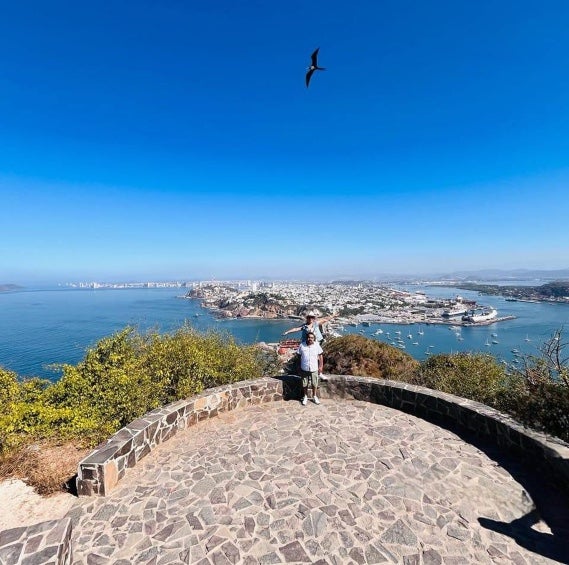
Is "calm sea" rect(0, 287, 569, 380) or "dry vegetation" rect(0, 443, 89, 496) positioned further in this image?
"calm sea" rect(0, 287, 569, 380)

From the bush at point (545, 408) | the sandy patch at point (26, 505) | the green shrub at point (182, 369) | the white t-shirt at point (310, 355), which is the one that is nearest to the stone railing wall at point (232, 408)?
the sandy patch at point (26, 505)

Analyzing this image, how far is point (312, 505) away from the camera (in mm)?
3293

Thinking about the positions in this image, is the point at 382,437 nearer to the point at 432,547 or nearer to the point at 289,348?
the point at 432,547

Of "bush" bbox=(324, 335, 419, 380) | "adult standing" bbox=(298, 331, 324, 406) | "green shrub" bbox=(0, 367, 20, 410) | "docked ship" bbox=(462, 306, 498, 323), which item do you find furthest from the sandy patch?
"docked ship" bbox=(462, 306, 498, 323)

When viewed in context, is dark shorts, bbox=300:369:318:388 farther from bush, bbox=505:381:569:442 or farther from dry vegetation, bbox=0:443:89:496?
dry vegetation, bbox=0:443:89:496

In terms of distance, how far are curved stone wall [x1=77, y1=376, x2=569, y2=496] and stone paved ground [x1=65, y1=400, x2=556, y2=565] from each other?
0.22 metres

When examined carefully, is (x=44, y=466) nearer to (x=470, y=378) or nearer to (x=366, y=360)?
(x=470, y=378)

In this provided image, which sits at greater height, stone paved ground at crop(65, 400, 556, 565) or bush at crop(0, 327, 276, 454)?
bush at crop(0, 327, 276, 454)

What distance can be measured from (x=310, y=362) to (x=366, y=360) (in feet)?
30.3

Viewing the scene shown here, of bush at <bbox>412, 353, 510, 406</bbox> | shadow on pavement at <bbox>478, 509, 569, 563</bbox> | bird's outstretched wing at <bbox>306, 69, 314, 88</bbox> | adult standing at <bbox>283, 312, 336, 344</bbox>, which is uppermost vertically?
bird's outstretched wing at <bbox>306, 69, 314, 88</bbox>

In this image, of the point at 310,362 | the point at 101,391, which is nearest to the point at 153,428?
the point at 101,391

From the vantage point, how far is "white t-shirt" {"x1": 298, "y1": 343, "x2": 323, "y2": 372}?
595 cm

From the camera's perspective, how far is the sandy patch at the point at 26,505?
306cm

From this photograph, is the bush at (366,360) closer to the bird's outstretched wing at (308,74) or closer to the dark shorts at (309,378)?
the dark shorts at (309,378)
